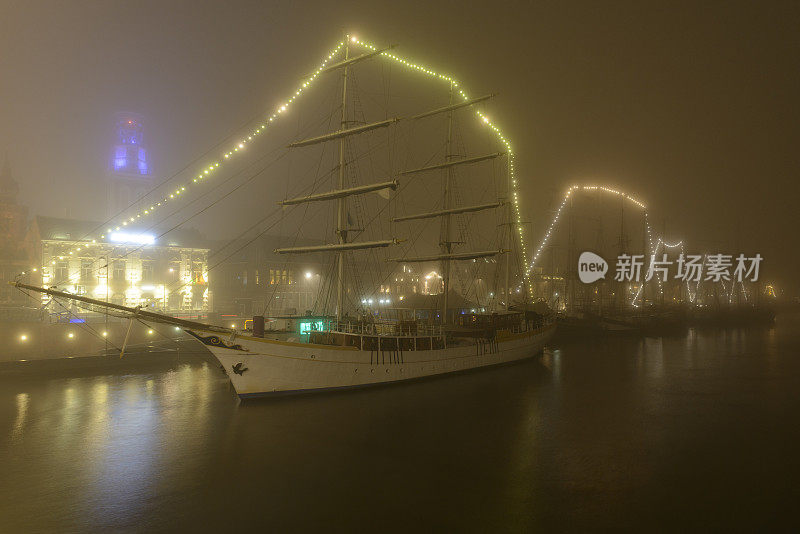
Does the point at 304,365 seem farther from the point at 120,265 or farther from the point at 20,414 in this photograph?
the point at 120,265

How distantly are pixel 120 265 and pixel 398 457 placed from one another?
42.0 meters

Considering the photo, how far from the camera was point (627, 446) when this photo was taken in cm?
1483

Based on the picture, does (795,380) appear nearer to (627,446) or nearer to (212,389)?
(627,446)

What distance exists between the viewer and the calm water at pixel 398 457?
9.72m

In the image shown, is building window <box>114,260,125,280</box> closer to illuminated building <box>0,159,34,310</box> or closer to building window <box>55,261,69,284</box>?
building window <box>55,261,69,284</box>

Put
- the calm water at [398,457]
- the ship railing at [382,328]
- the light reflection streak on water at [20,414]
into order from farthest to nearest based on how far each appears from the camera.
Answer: the ship railing at [382,328], the light reflection streak on water at [20,414], the calm water at [398,457]

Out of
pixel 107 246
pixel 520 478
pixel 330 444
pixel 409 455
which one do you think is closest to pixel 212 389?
pixel 330 444

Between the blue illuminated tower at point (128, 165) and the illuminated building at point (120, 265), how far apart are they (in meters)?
58.8

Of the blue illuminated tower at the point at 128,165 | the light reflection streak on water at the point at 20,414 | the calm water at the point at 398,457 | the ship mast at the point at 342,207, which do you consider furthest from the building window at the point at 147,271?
the blue illuminated tower at the point at 128,165

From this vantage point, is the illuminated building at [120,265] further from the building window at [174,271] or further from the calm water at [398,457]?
the calm water at [398,457]

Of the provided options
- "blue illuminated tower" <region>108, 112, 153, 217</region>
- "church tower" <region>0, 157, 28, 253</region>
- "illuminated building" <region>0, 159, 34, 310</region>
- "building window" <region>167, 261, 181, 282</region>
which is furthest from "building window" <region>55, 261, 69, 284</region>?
"blue illuminated tower" <region>108, 112, 153, 217</region>

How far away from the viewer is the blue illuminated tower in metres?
102

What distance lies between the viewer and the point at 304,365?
1952cm

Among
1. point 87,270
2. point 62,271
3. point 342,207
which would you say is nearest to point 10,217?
point 62,271
